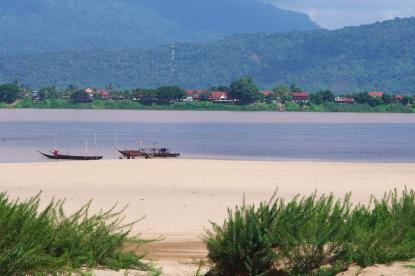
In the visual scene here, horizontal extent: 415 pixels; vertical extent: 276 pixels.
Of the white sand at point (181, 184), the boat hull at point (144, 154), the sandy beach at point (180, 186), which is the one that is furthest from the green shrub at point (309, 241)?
the boat hull at point (144, 154)

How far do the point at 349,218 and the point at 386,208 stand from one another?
4.49 feet

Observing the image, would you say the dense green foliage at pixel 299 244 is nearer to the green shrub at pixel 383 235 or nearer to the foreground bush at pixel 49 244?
the green shrub at pixel 383 235

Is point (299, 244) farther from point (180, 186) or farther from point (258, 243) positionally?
point (180, 186)

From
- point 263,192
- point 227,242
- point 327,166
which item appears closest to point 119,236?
point 227,242

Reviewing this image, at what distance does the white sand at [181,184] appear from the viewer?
964 inches

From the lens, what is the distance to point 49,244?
1340 centimetres

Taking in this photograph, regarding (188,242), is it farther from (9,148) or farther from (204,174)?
(9,148)

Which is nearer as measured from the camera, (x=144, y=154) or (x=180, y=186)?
(x=180, y=186)

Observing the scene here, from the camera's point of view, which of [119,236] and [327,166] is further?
[327,166]

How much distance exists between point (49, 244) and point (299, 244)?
3.37 meters

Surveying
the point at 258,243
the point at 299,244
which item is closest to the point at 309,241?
the point at 299,244

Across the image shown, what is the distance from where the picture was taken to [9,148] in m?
71.4

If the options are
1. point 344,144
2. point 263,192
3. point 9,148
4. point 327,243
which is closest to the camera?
point 327,243

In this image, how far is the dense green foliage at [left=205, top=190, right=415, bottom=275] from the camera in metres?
13.5
